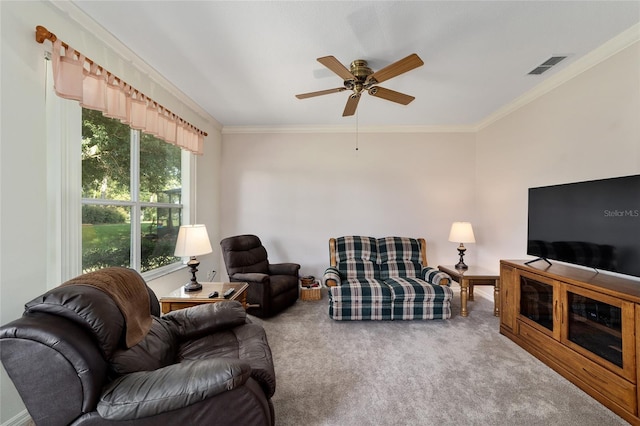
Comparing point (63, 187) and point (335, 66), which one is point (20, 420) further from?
point (335, 66)

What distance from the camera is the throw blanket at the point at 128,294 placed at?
129cm

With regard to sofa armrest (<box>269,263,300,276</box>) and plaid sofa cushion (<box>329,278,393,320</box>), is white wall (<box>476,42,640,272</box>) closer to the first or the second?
plaid sofa cushion (<box>329,278,393,320</box>)

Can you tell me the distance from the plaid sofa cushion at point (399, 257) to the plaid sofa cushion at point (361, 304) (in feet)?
2.13

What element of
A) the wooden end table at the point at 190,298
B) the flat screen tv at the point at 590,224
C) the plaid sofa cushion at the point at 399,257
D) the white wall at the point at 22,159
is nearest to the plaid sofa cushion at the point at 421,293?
the plaid sofa cushion at the point at 399,257

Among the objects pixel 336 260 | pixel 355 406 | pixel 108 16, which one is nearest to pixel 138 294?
pixel 355 406

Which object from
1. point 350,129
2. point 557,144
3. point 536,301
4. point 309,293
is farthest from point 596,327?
point 350,129

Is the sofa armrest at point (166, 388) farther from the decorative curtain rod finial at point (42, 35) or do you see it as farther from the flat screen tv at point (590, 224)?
the flat screen tv at point (590, 224)

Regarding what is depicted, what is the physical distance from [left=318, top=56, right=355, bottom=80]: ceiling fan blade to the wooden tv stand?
2.34m

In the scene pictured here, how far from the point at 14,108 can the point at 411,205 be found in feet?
14.0

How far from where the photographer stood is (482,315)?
3205mm

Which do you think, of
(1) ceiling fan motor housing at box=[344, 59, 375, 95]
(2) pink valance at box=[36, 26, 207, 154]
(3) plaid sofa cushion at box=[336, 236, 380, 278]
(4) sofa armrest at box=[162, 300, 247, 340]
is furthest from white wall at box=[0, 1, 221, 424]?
(3) plaid sofa cushion at box=[336, 236, 380, 278]

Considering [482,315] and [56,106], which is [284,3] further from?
[482,315]

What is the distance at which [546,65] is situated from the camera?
2.46 metres

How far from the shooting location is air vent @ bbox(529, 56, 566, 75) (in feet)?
7.71
